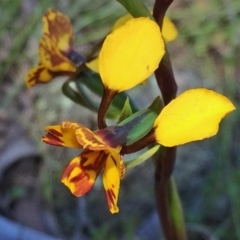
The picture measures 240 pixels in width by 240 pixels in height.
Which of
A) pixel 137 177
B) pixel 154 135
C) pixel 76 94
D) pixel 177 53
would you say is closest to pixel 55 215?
pixel 137 177

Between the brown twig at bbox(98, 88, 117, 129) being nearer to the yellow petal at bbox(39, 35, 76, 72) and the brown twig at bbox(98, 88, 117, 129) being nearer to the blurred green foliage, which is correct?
the yellow petal at bbox(39, 35, 76, 72)

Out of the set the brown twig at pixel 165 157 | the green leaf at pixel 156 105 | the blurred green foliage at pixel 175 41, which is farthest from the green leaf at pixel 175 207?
the blurred green foliage at pixel 175 41

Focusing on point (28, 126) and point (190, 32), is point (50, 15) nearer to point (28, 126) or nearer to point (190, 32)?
point (28, 126)

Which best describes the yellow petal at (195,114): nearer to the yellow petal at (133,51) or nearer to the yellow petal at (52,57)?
the yellow petal at (133,51)

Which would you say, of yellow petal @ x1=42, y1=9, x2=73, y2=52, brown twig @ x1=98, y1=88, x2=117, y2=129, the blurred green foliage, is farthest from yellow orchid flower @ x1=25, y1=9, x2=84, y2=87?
the blurred green foliage

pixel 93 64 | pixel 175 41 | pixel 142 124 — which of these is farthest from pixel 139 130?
pixel 175 41

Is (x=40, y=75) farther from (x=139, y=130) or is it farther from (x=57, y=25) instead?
(x=139, y=130)
